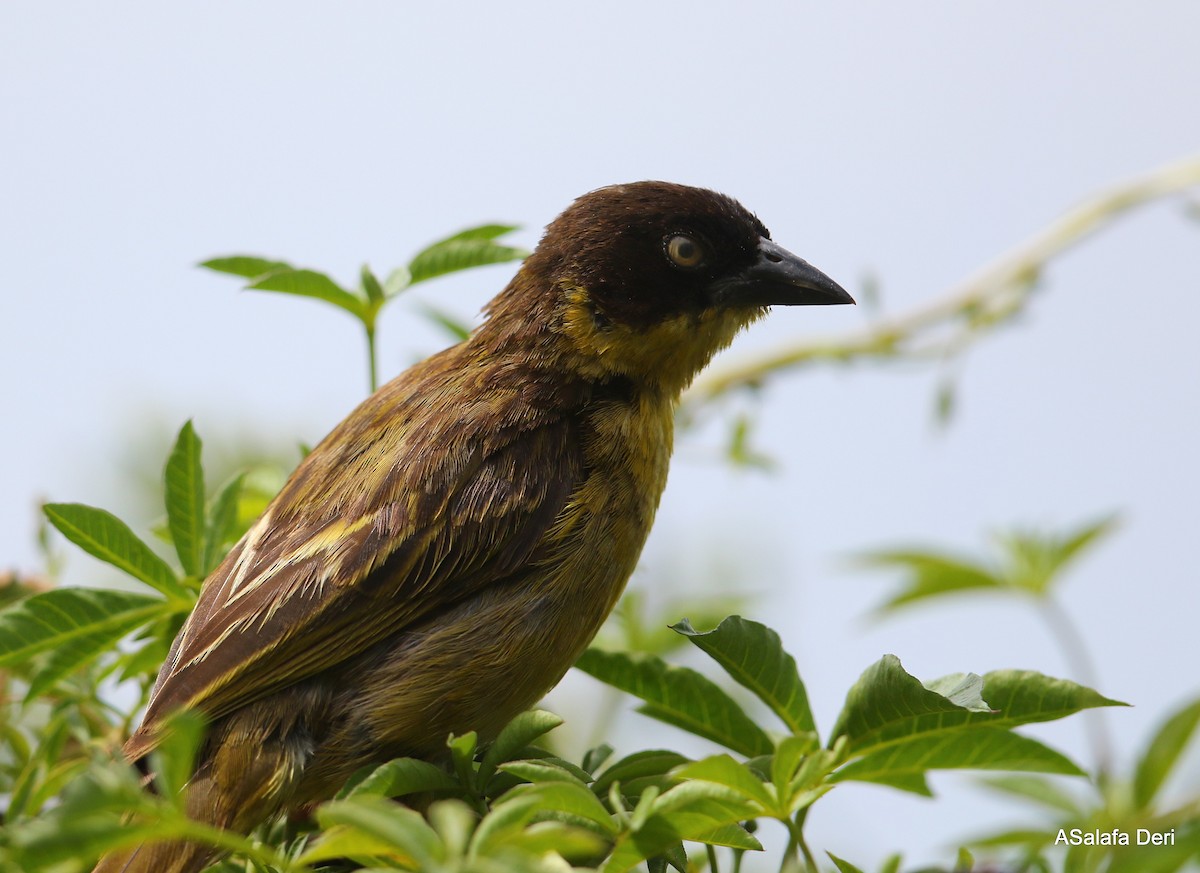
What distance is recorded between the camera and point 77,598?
8.39ft

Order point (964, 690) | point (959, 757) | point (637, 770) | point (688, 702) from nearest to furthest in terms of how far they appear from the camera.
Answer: point (964, 690) < point (959, 757) < point (637, 770) < point (688, 702)

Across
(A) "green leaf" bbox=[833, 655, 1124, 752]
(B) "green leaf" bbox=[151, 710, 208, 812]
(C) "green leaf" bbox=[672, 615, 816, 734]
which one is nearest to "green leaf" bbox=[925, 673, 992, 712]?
(A) "green leaf" bbox=[833, 655, 1124, 752]

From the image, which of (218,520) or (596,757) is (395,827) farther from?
(218,520)

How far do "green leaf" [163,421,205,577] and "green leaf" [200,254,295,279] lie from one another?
1.30ft

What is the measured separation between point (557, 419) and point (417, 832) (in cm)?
199

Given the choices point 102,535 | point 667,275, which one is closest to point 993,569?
point 667,275

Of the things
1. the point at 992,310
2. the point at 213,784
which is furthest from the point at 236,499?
the point at 992,310

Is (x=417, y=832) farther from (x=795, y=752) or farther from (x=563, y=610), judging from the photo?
(x=563, y=610)

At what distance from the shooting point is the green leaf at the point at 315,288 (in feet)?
9.54

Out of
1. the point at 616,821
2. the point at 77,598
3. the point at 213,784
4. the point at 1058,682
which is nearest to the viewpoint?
the point at 616,821

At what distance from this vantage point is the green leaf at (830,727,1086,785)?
2.03 metres

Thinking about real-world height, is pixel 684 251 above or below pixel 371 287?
above

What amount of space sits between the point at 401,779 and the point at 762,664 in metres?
0.60

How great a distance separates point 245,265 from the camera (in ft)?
9.61
